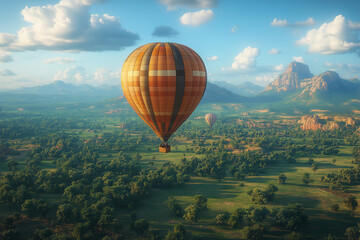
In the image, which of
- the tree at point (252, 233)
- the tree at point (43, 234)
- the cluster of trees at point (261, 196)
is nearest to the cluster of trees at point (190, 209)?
the tree at point (252, 233)

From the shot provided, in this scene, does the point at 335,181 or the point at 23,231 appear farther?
the point at 335,181

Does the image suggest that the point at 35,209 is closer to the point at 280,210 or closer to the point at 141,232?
the point at 141,232

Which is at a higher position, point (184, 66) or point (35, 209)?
point (184, 66)

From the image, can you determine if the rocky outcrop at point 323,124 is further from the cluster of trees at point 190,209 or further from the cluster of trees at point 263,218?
the cluster of trees at point 190,209

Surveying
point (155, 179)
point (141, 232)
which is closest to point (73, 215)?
point (141, 232)

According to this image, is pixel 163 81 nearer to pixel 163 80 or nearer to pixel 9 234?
pixel 163 80

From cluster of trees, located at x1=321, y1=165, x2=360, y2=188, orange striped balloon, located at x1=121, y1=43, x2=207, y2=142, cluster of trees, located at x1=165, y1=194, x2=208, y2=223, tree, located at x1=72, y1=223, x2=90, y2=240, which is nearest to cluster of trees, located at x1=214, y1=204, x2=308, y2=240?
cluster of trees, located at x1=165, y1=194, x2=208, y2=223

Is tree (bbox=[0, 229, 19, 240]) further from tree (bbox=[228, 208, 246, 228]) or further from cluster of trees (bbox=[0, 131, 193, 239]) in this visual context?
tree (bbox=[228, 208, 246, 228])

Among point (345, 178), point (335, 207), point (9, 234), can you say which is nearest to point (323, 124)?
point (345, 178)
